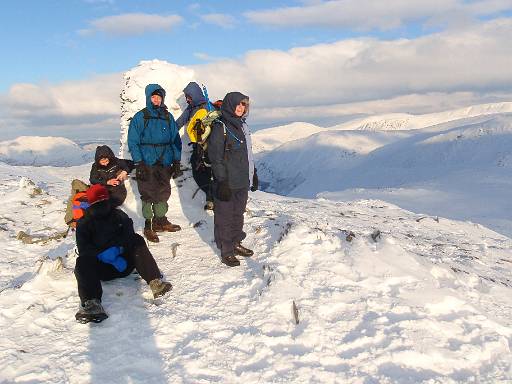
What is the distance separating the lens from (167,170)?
28.4 ft

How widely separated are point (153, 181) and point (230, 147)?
2.45 metres

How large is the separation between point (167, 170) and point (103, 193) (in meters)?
2.61

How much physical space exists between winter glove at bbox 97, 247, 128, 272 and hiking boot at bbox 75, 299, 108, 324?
2.74ft

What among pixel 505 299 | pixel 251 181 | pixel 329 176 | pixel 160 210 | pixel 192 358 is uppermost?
pixel 251 181

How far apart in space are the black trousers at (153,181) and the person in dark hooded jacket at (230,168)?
77.1 inches

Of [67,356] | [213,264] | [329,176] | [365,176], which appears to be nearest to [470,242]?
[213,264]

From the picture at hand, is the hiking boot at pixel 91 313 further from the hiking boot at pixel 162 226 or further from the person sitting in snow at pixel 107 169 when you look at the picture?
the hiking boot at pixel 162 226

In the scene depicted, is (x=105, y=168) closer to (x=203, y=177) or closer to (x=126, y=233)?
(x=126, y=233)

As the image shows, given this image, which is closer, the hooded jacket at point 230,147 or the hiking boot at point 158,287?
the hiking boot at point 158,287

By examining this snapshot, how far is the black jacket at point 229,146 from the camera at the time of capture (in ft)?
22.2

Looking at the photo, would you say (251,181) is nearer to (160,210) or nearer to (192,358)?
(160,210)

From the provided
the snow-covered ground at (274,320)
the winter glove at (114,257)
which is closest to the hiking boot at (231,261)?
the snow-covered ground at (274,320)

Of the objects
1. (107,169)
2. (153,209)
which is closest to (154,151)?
(107,169)

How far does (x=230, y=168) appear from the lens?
6906mm
